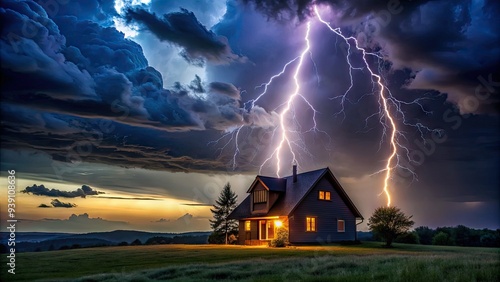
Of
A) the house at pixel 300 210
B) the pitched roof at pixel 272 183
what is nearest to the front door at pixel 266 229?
the house at pixel 300 210

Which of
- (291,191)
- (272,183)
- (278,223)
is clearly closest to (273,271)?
(278,223)

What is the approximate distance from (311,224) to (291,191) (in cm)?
338

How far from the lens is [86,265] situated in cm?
2228

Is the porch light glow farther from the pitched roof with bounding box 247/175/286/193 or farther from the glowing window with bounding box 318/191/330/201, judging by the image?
the glowing window with bounding box 318/191/330/201

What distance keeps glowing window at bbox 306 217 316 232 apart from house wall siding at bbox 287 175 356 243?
28cm

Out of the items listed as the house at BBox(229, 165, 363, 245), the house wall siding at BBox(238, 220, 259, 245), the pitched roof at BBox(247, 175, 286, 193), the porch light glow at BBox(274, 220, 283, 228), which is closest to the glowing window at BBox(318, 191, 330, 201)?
the house at BBox(229, 165, 363, 245)

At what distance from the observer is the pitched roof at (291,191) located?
3744cm

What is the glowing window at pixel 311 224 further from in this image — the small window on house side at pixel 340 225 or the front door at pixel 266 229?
the small window on house side at pixel 340 225

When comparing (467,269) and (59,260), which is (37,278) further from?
(467,269)

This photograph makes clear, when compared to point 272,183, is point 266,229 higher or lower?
lower

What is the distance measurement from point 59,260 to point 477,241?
43.0 metres

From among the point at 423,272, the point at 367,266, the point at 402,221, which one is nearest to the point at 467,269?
the point at 423,272

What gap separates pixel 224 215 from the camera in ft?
165

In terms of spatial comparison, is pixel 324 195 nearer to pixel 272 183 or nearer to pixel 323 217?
pixel 323 217
